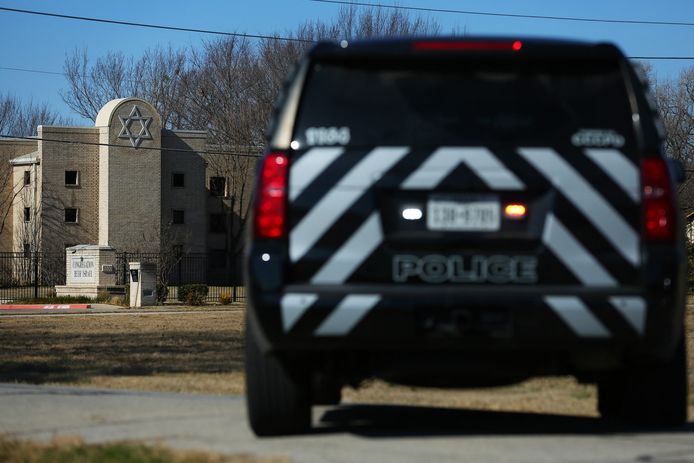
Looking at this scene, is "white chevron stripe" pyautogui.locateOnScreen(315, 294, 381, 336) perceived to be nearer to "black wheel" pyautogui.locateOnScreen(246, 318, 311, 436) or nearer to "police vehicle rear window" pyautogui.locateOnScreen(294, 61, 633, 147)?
"black wheel" pyautogui.locateOnScreen(246, 318, 311, 436)

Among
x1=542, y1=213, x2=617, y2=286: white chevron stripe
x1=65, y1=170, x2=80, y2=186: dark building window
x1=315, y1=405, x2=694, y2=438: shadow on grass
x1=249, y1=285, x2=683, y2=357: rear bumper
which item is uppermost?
x1=65, y1=170, x2=80, y2=186: dark building window

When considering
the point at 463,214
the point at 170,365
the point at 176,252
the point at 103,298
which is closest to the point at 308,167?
the point at 463,214

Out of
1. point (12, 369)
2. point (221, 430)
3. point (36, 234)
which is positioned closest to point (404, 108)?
point (221, 430)

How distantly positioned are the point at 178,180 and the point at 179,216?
1877 mm

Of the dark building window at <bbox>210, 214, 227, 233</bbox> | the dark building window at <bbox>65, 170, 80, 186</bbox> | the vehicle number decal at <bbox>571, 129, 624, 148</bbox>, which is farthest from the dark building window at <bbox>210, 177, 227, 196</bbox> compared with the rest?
the vehicle number decal at <bbox>571, 129, 624, 148</bbox>

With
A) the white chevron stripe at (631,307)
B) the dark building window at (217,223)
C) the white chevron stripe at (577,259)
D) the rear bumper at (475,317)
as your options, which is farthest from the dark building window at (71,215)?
the white chevron stripe at (631,307)

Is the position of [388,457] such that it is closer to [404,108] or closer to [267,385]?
[267,385]

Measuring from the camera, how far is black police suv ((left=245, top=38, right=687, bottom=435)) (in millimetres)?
5633

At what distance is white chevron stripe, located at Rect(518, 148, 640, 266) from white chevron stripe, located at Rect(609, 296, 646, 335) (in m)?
0.18

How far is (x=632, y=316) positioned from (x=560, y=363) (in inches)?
24.6

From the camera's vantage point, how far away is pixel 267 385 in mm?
6082

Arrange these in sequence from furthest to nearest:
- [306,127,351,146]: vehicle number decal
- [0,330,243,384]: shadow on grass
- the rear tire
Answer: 1. [0,330,243,384]: shadow on grass
2. the rear tire
3. [306,127,351,146]: vehicle number decal

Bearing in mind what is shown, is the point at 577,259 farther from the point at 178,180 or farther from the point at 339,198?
the point at 178,180

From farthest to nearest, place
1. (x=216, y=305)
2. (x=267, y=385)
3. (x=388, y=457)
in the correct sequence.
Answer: (x=216, y=305) < (x=267, y=385) < (x=388, y=457)
